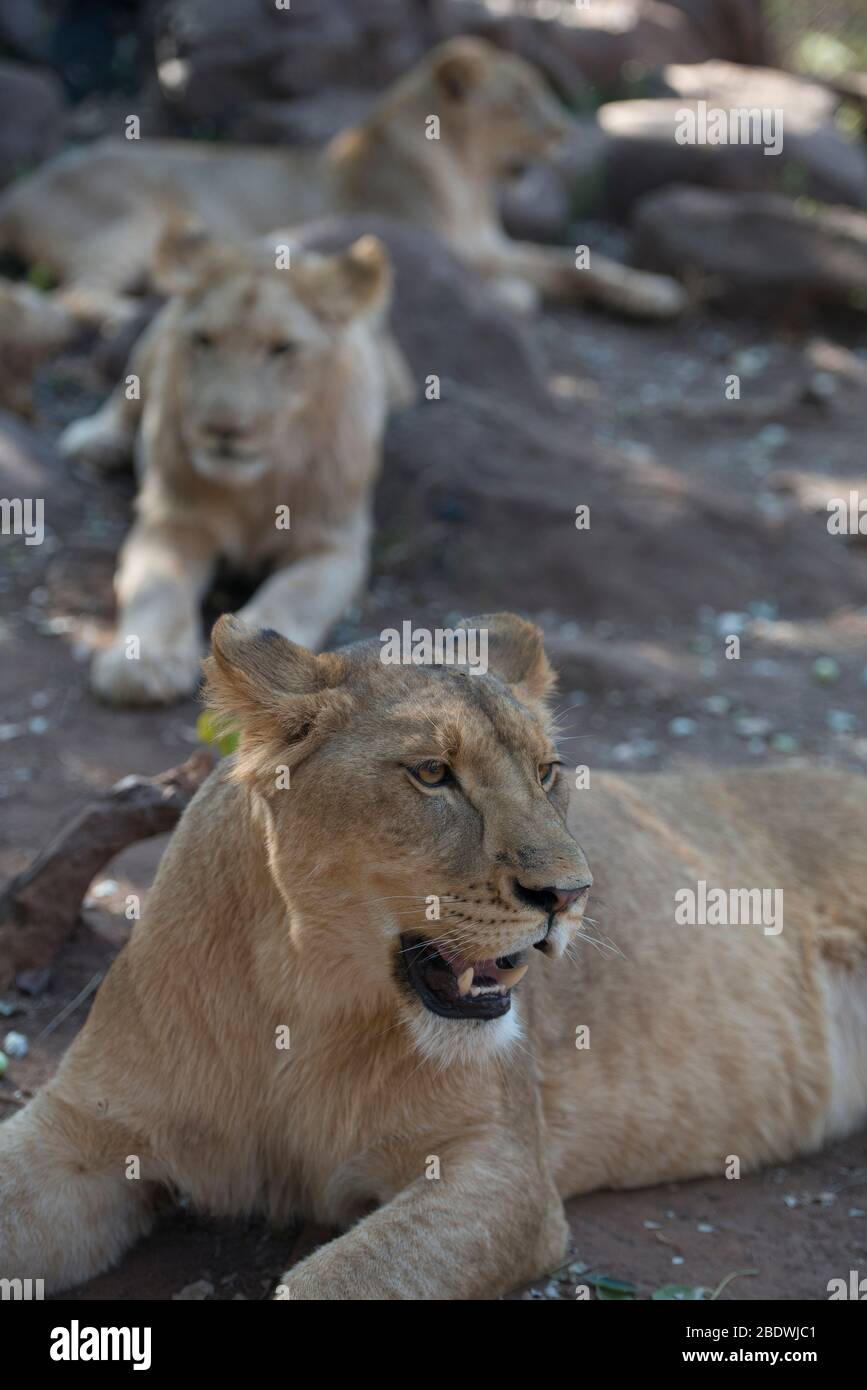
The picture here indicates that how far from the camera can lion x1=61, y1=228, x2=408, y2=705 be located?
23.9ft

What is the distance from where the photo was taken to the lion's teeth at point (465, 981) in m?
3.20

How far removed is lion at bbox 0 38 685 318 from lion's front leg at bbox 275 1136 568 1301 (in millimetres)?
9875

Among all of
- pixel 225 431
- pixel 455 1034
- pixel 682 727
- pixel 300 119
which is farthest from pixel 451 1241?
pixel 300 119

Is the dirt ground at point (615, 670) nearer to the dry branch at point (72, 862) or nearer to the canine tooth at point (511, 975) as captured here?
the dry branch at point (72, 862)

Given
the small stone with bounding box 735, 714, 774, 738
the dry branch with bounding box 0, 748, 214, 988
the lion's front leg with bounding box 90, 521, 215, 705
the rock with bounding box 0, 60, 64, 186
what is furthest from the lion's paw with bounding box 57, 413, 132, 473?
the rock with bounding box 0, 60, 64, 186

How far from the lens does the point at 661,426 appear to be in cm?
1148

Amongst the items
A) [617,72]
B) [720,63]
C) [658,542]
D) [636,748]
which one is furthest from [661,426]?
[720,63]

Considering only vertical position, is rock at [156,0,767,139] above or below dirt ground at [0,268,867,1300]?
above

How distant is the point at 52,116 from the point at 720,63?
8.15 meters

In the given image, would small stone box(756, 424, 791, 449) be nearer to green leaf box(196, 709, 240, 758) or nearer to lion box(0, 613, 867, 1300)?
green leaf box(196, 709, 240, 758)

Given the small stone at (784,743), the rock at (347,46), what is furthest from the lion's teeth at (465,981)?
the rock at (347,46)

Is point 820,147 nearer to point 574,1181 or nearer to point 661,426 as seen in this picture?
point 661,426

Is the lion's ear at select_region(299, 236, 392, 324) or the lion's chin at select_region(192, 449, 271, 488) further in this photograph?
the lion's ear at select_region(299, 236, 392, 324)
